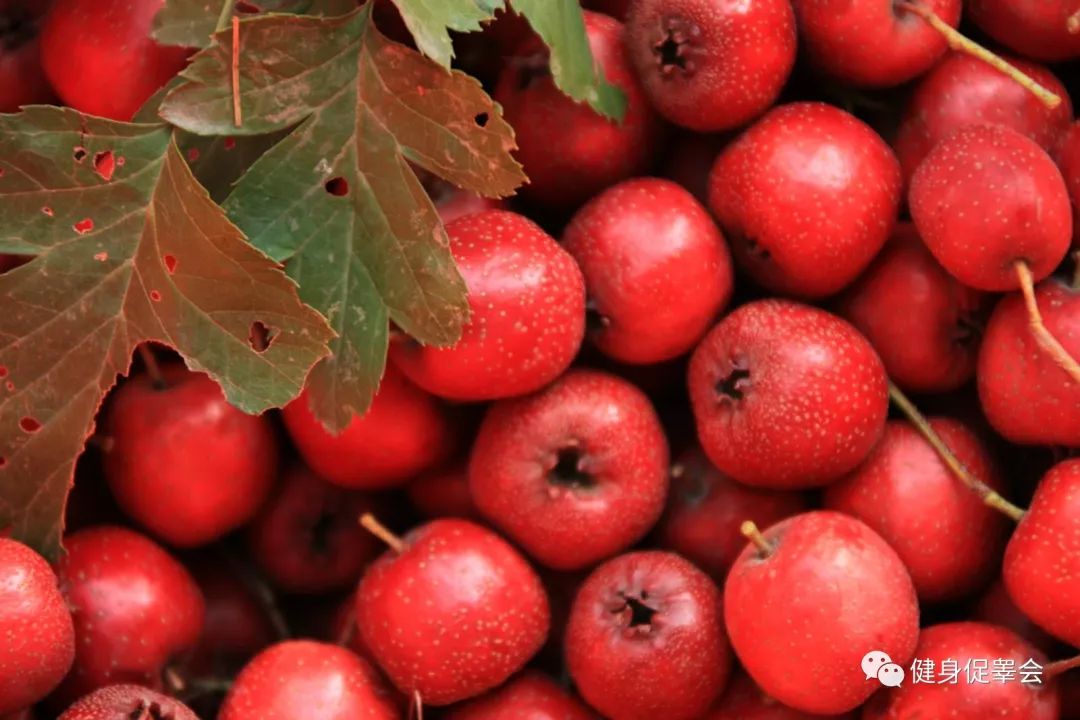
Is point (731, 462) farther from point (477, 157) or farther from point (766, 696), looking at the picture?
point (477, 157)

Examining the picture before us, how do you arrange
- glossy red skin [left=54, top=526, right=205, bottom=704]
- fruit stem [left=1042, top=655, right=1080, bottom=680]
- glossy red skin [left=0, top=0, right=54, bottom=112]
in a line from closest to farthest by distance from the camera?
fruit stem [left=1042, top=655, right=1080, bottom=680] < glossy red skin [left=54, top=526, right=205, bottom=704] < glossy red skin [left=0, top=0, right=54, bottom=112]

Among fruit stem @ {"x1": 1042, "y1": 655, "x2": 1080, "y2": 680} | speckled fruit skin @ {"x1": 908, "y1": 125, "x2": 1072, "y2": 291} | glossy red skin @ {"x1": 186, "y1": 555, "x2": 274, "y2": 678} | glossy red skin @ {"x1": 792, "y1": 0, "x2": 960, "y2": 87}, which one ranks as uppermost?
glossy red skin @ {"x1": 792, "y1": 0, "x2": 960, "y2": 87}

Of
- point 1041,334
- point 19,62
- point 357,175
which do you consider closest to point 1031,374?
point 1041,334

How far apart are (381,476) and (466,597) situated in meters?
0.15

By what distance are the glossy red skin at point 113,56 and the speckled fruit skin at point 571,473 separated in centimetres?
37

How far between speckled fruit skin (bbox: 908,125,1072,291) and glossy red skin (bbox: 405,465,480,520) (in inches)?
16.0

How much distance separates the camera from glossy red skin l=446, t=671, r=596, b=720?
895mm

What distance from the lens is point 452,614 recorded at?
871 mm

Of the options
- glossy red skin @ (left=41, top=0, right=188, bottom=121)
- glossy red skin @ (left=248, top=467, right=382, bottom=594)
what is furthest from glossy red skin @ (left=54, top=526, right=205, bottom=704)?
glossy red skin @ (left=41, top=0, right=188, bottom=121)

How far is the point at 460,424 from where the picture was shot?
99 cm

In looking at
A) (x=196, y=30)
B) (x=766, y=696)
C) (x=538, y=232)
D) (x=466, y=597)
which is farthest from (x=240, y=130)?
(x=766, y=696)

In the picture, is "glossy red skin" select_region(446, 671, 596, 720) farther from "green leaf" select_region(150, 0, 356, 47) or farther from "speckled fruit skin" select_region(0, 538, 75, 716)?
Result: "green leaf" select_region(150, 0, 356, 47)

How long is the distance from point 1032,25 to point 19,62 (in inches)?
32.5

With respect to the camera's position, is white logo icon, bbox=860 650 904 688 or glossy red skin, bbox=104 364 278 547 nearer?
white logo icon, bbox=860 650 904 688
